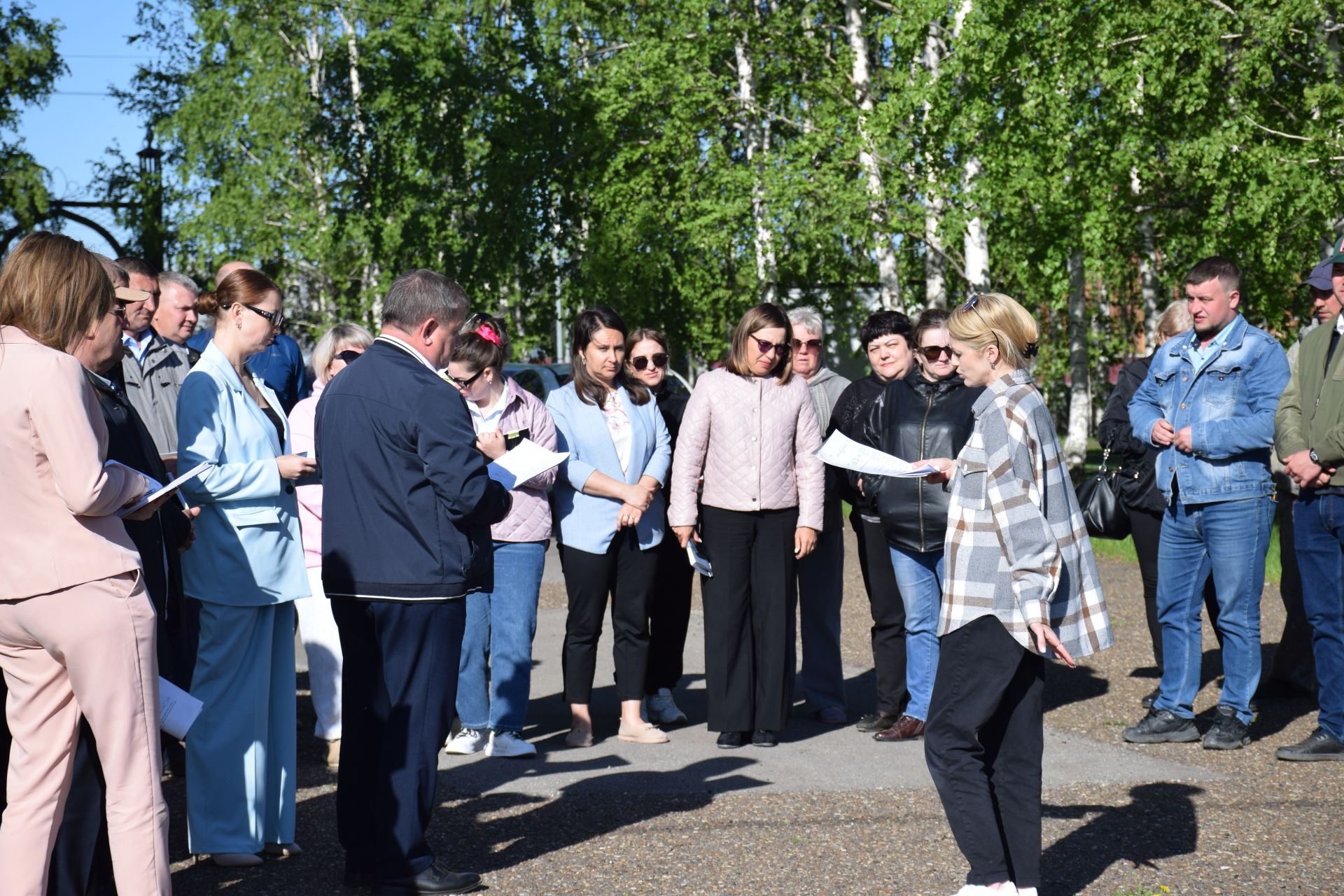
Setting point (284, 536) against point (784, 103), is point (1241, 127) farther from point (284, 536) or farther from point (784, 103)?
point (284, 536)

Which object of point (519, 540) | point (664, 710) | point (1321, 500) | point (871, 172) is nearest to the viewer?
point (1321, 500)

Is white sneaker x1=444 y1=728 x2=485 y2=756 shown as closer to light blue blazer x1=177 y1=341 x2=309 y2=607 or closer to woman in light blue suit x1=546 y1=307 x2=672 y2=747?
woman in light blue suit x1=546 y1=307 x2=672 y2=747

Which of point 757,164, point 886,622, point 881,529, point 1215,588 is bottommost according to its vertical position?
point 886,622

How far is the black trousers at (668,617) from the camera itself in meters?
7.52

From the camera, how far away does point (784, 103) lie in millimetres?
27641

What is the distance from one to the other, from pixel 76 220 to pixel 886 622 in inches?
1006

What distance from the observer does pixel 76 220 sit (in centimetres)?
2859

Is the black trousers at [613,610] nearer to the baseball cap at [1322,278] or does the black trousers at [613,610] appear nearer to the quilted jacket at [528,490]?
the quilted jacket at [528,490]

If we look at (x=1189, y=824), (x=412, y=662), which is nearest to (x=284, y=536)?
(x=412, y=662)

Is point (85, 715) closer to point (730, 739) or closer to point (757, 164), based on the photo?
point (730, 739)

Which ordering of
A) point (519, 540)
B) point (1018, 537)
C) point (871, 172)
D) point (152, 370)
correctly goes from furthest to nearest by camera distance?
point (871, 172) → point (519, 540) → point (152, 370) → point (1018, 537)

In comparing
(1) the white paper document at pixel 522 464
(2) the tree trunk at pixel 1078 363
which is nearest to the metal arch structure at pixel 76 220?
(2) the tree trunk at pixel 1078 363

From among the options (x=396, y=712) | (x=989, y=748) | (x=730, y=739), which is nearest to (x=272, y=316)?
(x=396, y=712)

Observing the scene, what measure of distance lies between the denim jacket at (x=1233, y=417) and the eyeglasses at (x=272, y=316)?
426cm
